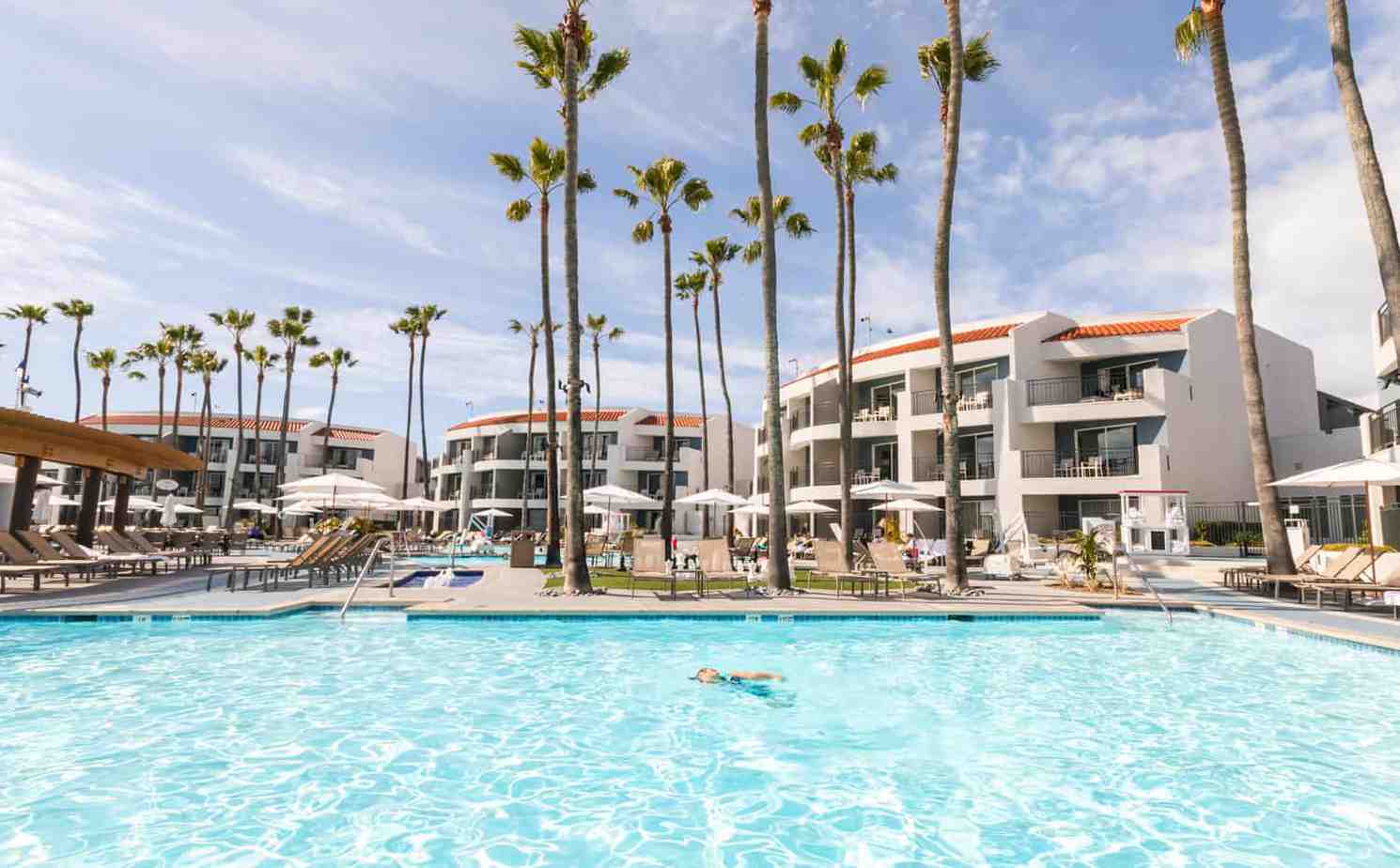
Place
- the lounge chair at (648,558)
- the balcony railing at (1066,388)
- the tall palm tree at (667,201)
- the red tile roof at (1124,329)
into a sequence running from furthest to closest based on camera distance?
the balcony railing at (1066,388)
the red tile roof at (1124,329)
the tall palm tree at (667,201)
the lounge chair at (648,558)

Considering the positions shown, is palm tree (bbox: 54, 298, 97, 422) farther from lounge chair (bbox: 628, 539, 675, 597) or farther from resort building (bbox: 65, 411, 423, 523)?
lounge chair (bbox: 628, 539, 675, 597)

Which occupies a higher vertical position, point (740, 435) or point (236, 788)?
point (740, 435)

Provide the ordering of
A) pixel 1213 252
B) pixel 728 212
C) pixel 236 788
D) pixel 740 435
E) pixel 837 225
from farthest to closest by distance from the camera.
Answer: pixel 740 435
pixel 728 212
pixel 837 225
pixel 1213 252
pixel 236 788

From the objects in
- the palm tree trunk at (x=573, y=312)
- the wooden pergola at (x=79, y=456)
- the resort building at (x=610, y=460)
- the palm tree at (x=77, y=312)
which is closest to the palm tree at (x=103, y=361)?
the palm tree at (x=77, y=312)

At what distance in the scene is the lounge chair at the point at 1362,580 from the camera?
12.9 m

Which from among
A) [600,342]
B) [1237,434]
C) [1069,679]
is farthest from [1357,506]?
[600,342]

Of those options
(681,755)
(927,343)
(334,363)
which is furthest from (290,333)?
(681,755)

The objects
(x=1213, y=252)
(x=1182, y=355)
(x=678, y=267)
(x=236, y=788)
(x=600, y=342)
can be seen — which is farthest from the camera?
(x=600, y=342)

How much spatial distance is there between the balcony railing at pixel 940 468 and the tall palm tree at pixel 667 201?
34.9 feet

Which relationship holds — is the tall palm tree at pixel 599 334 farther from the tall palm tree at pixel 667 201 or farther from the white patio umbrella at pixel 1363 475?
the white patio umbrella at pixel 1363 475

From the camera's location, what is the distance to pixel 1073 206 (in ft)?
62.0

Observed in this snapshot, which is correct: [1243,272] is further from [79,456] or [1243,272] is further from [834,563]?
[79,456]

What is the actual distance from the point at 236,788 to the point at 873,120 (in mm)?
21417

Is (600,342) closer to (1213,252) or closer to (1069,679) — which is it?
(1213,252)
